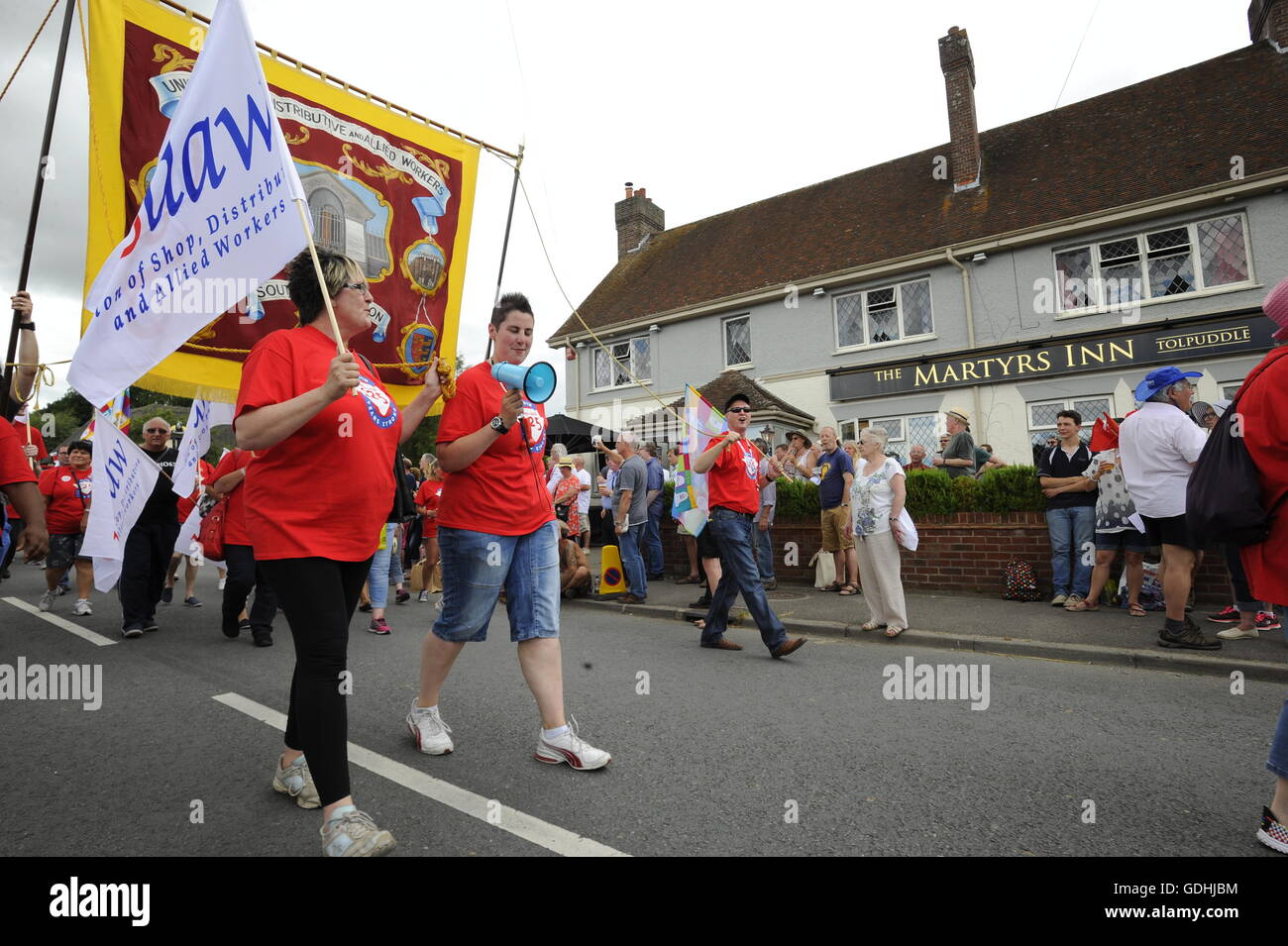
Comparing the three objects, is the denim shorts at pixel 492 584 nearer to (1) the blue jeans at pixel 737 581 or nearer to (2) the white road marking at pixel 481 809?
(2) the white road marking at pixel 481 809

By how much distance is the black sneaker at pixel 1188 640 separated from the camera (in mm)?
5426

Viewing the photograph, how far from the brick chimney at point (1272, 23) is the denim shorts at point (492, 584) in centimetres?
2246

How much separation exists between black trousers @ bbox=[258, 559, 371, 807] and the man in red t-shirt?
3538 millimetres

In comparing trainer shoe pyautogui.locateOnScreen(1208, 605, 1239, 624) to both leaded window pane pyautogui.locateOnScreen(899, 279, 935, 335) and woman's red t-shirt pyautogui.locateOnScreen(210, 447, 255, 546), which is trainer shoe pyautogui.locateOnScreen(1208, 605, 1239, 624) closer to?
woman's red t-shirt pyautogui.locateOnScreen(210, 447, 255, 546)

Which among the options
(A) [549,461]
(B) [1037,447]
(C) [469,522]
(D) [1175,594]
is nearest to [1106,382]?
(B) [1037,447]

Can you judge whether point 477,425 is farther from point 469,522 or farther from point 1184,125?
point 1184,125

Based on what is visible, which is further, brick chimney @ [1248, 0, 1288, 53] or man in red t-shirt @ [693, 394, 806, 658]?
brick chimney @ [1248, 0, 1288, 53]

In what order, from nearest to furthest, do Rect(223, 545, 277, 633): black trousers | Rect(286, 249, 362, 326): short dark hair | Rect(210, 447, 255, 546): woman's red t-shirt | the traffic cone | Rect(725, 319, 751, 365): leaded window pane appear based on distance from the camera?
Rect(286, 249, 362, 326): short dark hair → Rect(223, 545, 277, 633): black trousers → Rect(210, 447, 255, 546): woman's red t-shirt → the traffic cone → Rect(725, 319, 751, 365): leaded window pane

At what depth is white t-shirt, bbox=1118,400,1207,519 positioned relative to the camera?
18.0ft

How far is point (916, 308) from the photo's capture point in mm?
18141

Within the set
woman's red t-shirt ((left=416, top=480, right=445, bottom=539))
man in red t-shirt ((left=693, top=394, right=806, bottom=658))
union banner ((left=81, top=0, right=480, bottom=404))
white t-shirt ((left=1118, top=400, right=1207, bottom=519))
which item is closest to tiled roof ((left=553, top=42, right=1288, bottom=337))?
white t-shirt ((left=1118, top=400, right=1207, bottom=519))

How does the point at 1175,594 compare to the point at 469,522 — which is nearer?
the point at 469,522

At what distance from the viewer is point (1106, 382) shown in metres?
15.5
